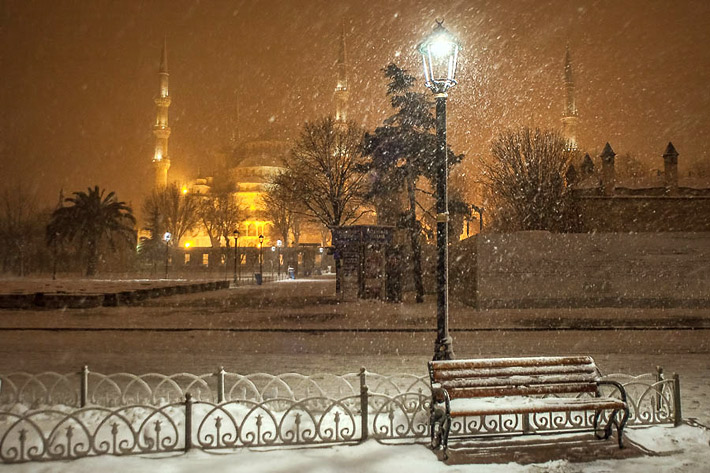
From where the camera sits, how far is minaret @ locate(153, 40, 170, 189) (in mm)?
92125

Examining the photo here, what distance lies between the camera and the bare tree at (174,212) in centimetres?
8200

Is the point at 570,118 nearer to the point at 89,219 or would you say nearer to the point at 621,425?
the point at 89,219

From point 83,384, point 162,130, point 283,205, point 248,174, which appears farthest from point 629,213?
point 248,174

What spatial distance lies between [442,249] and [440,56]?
8.78 ft

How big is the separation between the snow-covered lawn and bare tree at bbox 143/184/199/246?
76.2 m

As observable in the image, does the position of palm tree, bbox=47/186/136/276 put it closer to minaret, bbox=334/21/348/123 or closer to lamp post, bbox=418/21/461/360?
minaret, bbox=334/21/348/123

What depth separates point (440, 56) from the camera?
8.55 metres

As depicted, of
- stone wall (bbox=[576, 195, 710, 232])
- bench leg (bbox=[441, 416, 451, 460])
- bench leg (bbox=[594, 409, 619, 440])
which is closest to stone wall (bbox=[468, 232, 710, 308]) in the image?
stone wall (bbox=[576, 195, 710, 232])

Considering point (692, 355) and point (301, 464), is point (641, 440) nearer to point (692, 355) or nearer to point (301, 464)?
point (301, 464)

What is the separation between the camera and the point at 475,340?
15008mm

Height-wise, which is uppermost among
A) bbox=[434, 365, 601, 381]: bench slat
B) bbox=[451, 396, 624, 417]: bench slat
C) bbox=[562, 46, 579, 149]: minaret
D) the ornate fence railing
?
bbox=[562, 46, 579, 149]: minaret

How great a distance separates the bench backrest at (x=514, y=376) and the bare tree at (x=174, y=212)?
7638 cm

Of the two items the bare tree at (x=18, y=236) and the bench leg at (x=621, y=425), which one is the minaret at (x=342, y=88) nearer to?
the bare tree at (x=18, y=236)

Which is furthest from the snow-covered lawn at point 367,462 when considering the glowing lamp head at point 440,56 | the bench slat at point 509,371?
the glowing lamp head at point 440,56
